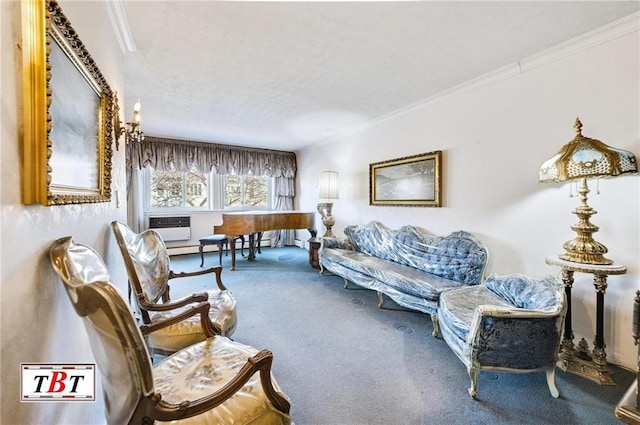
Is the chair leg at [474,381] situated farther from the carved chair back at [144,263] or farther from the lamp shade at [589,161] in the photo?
the carved chair back at [144,263]

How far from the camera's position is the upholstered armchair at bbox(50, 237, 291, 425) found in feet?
2.59

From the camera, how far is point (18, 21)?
749 mm

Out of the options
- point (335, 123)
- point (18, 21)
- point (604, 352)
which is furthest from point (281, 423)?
point (335, 123)

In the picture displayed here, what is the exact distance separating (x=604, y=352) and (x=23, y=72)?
3433 millimetres

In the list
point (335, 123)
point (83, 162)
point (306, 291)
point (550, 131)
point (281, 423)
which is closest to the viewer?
point (281, 423)

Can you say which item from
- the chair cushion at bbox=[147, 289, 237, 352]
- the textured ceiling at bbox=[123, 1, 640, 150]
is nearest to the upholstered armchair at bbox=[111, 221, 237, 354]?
the chair cushion at bbox=[147, 289, 237, 352]

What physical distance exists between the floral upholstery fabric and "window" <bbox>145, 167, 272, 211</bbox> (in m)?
3.16

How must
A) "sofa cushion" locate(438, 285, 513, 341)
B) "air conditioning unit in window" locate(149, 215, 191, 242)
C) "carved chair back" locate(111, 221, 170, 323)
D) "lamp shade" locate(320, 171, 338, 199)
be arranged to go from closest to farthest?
"carved chair back" locate(111, 221, 170, 323) < "sofa cushion" locate(438, 285, 513, 341) < "lamp shade" locate(320, 171, 338, 199) < "air conditioning unit in window" locate(149, 215, 191, 242)

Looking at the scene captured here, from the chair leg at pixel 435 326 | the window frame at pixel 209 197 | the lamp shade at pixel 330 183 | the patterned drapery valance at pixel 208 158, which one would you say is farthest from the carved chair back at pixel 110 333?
the window frame at pixel 209 197

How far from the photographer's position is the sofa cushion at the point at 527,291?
1813mm

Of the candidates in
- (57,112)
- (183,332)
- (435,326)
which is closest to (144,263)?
(183,332)

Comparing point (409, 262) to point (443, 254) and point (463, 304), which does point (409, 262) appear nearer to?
point (443, 254)

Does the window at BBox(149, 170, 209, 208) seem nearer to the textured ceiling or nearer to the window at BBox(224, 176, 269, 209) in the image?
the window at BBox(224, 176, 269, 209)

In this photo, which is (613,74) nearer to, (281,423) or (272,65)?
(272,65)
